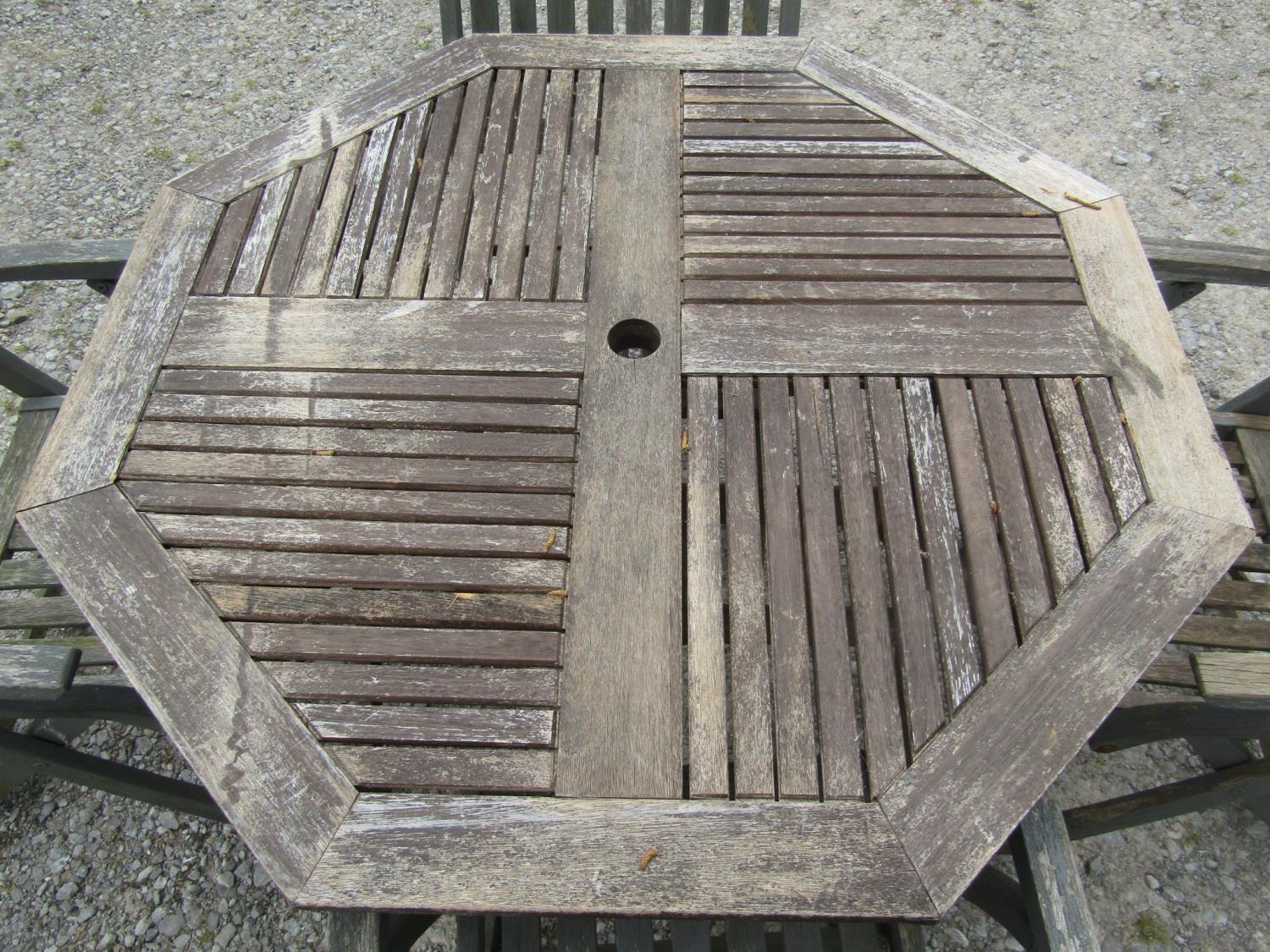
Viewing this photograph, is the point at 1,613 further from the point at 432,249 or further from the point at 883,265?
the point at 883,265

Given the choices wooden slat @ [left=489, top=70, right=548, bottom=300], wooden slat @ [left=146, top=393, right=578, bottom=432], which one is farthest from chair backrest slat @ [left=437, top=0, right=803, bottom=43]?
wooden slat @ [left=146, top=393, right=578, bottom=432]

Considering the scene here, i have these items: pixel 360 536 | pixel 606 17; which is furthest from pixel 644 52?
pixel 360 536

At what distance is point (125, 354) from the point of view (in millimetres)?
1630

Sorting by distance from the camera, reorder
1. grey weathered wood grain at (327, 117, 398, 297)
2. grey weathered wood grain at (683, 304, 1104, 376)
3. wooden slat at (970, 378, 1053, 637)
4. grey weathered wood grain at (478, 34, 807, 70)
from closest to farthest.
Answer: wooden slat at (970, 378, 1053, 637) → grey weathered wood grain at (683, 304, 1104, 376) → grey weathered wood grain at (327, 117, 398, 297) → grey weathered wood grain at (478, 34, 807, 70)

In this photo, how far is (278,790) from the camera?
1.21 meters

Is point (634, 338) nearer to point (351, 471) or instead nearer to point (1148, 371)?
point (351, 471)

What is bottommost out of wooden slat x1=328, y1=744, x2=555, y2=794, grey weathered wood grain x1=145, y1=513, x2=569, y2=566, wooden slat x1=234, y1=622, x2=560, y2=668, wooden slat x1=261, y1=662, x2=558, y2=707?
wooden slat x1=328, y1=744, x2=555, y2=794

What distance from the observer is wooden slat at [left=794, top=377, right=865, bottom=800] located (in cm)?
123

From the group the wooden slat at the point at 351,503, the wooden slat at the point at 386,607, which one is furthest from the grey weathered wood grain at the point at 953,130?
the wooden slat at the point at 386,607

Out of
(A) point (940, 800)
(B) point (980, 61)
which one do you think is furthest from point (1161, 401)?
(B) point (980, 61)

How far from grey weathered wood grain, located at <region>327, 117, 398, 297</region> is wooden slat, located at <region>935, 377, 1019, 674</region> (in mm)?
1137

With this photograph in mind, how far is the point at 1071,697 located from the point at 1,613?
2048mm

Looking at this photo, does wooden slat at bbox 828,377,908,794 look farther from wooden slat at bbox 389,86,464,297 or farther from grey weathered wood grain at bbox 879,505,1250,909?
wooden slat at bbox 389,86,464,297

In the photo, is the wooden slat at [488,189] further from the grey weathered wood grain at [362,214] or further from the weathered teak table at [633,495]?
the grey weathered wood grain at [362,214]
